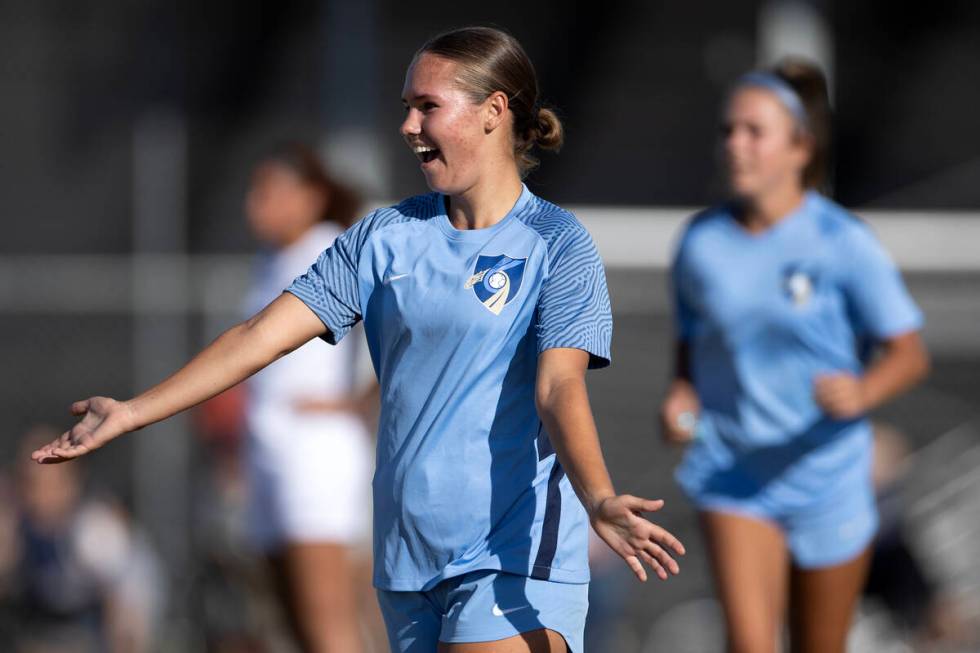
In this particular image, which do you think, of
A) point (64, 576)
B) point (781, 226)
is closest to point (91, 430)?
point (781, 226)

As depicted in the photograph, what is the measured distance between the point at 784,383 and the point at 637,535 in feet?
7.80

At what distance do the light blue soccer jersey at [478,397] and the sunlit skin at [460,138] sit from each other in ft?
Answer: 0.23

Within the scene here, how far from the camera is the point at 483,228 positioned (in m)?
3.42

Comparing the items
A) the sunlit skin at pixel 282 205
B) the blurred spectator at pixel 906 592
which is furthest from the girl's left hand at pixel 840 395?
the blurred spectator at pixel 906 592

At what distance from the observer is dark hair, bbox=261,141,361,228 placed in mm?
5961

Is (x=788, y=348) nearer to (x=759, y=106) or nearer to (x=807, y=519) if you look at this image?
(x=807, y=519)

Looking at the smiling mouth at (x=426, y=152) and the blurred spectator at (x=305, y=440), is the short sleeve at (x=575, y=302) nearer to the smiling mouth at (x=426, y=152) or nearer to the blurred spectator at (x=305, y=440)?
the smiling mouth at (x=426, y=152)

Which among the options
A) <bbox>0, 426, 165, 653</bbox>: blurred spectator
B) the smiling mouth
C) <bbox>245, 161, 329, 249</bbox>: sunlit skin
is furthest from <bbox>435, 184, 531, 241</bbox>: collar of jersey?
<bbox>0, 426, 165, 653</bbox>: blurred spectator

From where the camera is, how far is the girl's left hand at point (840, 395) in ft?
16.0

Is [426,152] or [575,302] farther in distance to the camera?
[426,152]

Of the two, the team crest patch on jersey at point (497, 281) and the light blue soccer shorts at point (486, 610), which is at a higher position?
the team crest patch on jersey at point (497, 281)

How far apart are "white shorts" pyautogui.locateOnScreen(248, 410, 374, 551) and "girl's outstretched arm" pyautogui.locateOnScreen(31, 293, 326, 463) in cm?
226

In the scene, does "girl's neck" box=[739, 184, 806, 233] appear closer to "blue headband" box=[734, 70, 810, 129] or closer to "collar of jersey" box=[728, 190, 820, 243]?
"collar of jersey" box=[728, 190, 820, 243]

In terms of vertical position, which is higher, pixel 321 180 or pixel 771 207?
pixel 771 207
